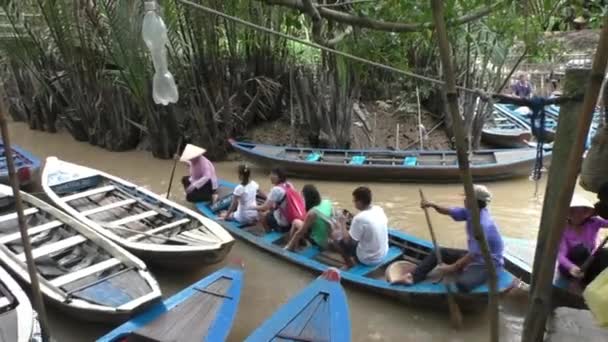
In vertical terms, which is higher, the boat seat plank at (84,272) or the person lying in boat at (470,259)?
the person lying in boat at (470,259)

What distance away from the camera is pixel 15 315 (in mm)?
3527

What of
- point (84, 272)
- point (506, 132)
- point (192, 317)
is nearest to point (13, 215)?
point (84, 272)

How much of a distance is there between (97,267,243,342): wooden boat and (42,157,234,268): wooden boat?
70 centimetres

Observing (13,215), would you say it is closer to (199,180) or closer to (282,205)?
(199,180)

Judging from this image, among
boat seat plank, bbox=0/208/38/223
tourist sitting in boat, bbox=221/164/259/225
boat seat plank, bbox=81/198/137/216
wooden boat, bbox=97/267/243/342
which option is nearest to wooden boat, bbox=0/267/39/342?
wooden boat, bbox=97/267/243/342

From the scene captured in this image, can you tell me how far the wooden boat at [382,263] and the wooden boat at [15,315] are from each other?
87.9 inches

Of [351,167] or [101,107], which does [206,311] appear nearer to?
[351,167]

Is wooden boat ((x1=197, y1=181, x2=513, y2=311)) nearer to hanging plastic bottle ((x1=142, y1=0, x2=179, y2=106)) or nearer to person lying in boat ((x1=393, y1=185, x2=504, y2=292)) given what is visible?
person lying in boat ((x1=393, y1=185, x2=504, y2=292))

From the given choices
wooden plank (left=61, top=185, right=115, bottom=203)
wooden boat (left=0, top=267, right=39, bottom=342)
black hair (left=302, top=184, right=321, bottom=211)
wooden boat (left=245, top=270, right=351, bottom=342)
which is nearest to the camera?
wooden boat (left=0, top=267, right=39, bottom=342)

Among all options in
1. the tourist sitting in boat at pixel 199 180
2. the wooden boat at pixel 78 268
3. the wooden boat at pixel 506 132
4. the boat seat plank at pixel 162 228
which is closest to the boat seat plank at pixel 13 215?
the wooden boat at pixel 78 268

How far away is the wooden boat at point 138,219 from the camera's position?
15.7 feet

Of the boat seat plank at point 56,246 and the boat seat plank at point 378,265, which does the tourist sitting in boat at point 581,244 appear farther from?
the boat seat plank at point 56,246

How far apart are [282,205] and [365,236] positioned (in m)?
1.13

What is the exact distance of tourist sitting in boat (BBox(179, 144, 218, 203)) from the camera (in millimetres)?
6363
